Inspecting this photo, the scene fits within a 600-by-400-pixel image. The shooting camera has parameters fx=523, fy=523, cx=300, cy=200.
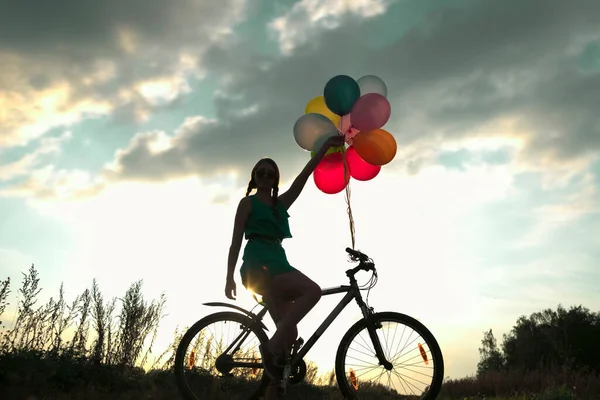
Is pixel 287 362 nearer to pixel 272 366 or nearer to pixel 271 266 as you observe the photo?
pixel 272 366

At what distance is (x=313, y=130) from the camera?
6.00m

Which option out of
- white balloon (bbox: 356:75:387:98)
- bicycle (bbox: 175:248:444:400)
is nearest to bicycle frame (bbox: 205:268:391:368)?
bicycle (bbox: 175:248:444:400)

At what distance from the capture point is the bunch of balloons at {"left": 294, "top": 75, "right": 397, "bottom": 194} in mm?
5961

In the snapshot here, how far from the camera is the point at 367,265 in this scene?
4793mm

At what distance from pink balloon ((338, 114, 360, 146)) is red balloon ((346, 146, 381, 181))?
14cm

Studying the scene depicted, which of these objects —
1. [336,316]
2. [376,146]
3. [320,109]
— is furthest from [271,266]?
[320,109]

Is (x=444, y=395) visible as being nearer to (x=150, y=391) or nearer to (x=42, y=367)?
(x=150, y=391)

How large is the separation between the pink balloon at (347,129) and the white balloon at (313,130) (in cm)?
32

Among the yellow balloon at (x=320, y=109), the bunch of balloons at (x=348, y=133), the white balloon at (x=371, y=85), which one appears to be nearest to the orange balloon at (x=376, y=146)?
the bunch of balloons at (x=348, y=133)

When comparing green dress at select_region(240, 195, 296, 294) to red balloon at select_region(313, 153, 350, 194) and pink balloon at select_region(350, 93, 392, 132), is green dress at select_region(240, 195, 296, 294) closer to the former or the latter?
red balloon at select_region(313, 153, 350, 194)

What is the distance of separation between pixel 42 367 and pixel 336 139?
407cm

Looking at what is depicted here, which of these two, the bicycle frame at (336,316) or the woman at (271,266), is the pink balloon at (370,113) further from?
the bicycle frame at (336,316)

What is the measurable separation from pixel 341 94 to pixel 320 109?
48 centimetres

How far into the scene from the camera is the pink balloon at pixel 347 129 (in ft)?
20.8
